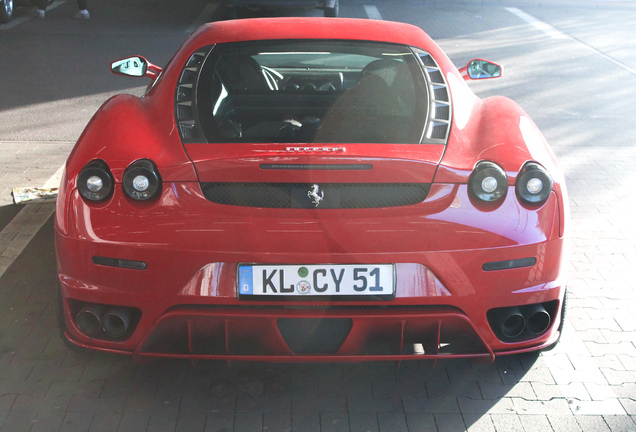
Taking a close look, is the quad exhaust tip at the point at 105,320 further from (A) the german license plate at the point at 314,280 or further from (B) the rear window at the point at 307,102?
(B) the rear window at the point at 307,102

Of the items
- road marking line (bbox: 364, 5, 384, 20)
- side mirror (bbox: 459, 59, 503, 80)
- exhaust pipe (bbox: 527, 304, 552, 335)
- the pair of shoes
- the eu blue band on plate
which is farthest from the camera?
road marking line (bbox: 364, 5, 384, 20)

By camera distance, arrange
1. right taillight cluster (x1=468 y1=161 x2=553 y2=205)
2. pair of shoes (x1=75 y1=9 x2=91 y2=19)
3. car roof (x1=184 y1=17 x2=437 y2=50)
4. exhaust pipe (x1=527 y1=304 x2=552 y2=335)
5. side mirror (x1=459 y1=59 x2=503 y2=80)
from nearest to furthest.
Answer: right taillight cluster (x1=468 y1=161 x2=553 y2=205), exhaust pipe (x1=527 y1=304 x2=552 y2=335), car roof (x1=184 y1=17 x2=437 y2=50), side mirror (x1=459 y1=59 x2=503 y2=80), pair of shoes (x1=75 y1=9 x2=91 y2=19)

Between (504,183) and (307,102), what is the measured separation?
1373mm

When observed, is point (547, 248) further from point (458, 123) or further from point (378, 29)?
point (378, 29)

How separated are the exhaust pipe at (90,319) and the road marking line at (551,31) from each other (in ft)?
32.8

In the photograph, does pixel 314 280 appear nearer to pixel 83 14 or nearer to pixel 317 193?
pixel 317 193

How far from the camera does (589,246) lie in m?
4.72

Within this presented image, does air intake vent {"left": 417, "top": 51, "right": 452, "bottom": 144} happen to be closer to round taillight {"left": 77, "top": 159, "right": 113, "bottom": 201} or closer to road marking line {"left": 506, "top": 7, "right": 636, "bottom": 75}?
round taillight {"left": 77, "top": 159, "right": 113, "bottom": 201}

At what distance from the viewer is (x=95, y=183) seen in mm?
2695

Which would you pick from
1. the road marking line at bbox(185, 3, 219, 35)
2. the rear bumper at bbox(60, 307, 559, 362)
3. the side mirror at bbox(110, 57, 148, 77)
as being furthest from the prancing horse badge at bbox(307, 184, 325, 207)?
the road marking line at bbox(185, 3, 219, 35)

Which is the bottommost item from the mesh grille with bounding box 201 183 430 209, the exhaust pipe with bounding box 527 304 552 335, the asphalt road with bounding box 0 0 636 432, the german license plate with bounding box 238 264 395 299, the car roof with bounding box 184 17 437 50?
the asphalt road with bounding box 0 0 636 432

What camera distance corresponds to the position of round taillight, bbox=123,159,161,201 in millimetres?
2637

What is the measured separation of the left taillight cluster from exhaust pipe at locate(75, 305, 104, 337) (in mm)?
402

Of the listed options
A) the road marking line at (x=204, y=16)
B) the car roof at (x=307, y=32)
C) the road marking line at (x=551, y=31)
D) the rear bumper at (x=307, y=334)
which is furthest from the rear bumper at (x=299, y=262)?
the road marking line at (x=204, y=16)
